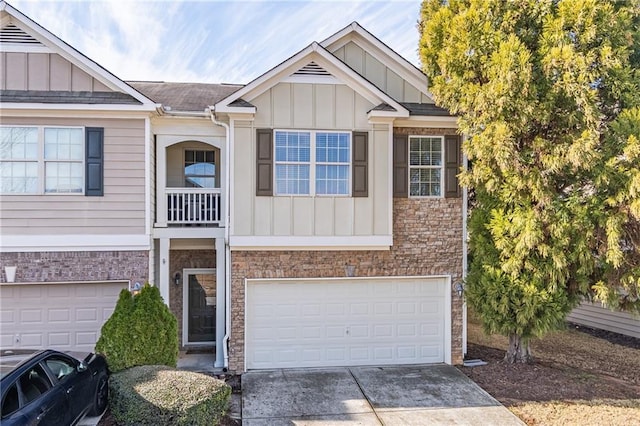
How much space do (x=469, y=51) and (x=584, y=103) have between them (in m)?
2.26

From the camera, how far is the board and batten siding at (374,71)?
959 cm

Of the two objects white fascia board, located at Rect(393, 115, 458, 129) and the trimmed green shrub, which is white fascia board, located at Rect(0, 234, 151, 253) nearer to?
the trimmed green shrub

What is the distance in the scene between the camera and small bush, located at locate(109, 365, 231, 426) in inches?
222

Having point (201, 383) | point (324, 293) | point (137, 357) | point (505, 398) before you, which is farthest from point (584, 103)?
point (137, 357)

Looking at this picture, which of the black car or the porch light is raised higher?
the porch light

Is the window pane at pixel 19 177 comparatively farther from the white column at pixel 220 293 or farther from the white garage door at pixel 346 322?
the white garage door at pixel 346 322

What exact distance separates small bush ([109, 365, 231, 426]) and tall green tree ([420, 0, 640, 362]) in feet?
18.9

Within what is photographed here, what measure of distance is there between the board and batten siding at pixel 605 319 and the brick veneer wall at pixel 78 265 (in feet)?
36.7

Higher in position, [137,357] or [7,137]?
[7,137]

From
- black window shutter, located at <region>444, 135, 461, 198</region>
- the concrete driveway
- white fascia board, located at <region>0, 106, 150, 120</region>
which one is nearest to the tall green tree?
black window shutter, located at <region>444, 135, 461, 198</region>

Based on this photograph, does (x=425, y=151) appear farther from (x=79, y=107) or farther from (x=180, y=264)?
(x=79, y=107)

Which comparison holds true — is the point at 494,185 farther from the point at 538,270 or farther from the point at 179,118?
the point at 179,118

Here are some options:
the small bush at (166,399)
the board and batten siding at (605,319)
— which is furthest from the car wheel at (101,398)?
the board and batten siding at (605,319)

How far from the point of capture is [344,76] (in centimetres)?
880
